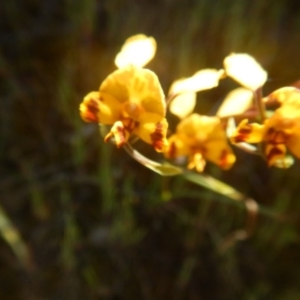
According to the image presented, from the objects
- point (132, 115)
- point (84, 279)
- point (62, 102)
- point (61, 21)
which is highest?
point (132, 115)

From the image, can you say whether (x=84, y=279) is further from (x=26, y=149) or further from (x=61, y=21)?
(x=61, y=21)

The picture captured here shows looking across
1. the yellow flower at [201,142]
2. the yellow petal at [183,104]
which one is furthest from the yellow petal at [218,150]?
the yellow petal at [183,104]

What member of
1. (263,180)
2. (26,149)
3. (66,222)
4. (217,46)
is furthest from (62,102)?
(263,180)

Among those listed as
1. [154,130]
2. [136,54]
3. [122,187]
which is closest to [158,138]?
[154,130]

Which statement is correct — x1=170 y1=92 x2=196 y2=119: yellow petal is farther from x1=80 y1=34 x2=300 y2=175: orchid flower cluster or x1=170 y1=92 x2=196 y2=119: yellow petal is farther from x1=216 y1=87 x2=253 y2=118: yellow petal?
x1=80 y1=34 x2=300 y2=175: orchid flower cluster

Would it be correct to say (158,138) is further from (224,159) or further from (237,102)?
(237,102)

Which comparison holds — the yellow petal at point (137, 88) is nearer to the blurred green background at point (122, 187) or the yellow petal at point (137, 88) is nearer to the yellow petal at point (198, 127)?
the yellow petal at point (198, 127)
